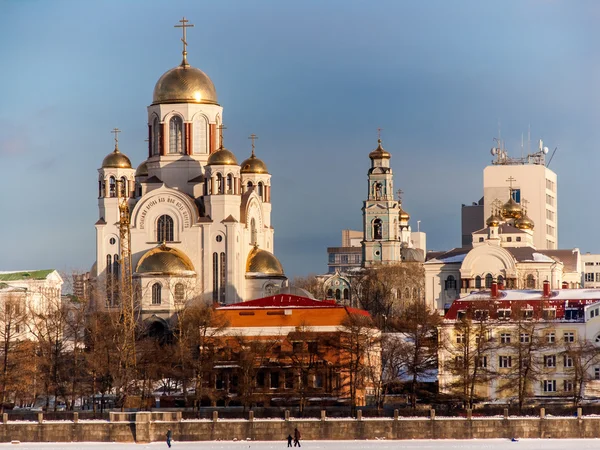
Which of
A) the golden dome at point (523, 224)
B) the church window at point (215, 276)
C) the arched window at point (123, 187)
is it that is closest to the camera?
the church window at point (215, 276)

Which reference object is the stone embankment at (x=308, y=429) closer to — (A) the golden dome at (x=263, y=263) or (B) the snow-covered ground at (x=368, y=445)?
(B) the snow-covered ground at (x=368, y=445)

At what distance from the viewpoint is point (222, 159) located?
118 metres

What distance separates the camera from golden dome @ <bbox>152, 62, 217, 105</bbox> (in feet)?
397

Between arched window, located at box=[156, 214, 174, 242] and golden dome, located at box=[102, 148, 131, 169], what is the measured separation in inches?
181

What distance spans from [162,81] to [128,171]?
6.22m

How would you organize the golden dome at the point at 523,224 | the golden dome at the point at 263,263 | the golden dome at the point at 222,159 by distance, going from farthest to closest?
the golden dome at the point at 523,224 < the golden dome at the point at 263,263 < the golden dome at the point at 222,159

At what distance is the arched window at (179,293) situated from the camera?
4488 inches

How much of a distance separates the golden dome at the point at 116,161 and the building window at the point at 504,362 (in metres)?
38.9

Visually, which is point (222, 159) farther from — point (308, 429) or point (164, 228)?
point (308, 429)

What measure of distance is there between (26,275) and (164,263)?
524 inches

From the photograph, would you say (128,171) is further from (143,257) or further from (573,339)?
(573,339)

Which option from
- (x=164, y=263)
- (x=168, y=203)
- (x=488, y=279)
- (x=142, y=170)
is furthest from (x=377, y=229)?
(x=164, y=263)

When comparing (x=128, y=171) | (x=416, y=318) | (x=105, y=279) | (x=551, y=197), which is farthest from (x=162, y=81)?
(x=551, y=197)

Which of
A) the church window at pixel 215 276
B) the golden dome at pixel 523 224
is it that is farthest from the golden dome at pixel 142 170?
the golden dome at pixel 523 224
